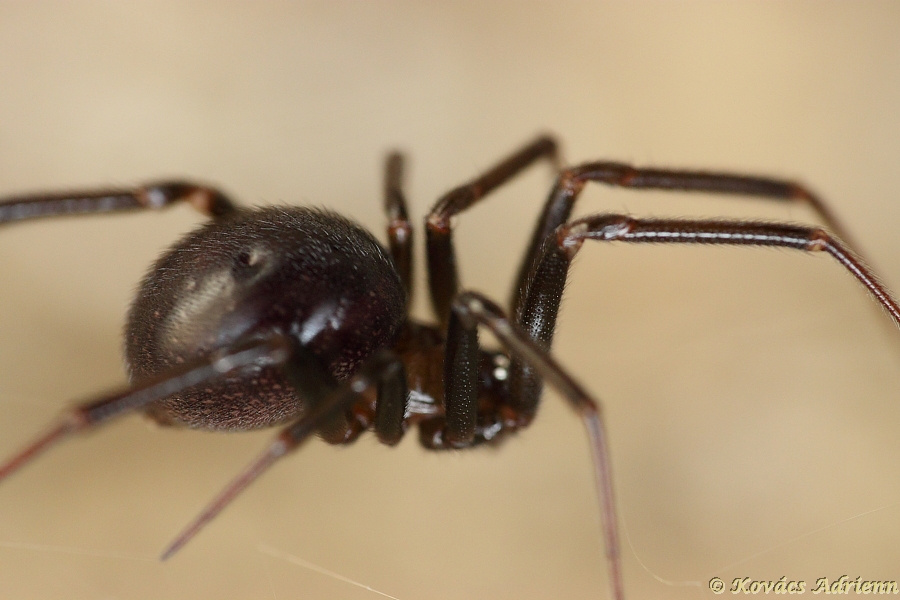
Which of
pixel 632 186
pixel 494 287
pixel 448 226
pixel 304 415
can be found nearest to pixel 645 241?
pixel 632 186

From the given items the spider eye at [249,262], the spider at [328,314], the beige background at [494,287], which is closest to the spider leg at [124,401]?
the spider at [328,314]

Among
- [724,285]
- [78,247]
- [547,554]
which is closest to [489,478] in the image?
[547,554]

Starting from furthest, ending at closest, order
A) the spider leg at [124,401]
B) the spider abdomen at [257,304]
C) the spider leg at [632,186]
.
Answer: the spider leg at [632,186] → the spider abdomen at [257,304] → the spider leg at [124,401]

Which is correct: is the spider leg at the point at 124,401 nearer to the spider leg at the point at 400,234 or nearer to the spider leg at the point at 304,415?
the spider leg at the point at 304,415

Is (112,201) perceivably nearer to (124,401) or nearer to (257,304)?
(257,304)

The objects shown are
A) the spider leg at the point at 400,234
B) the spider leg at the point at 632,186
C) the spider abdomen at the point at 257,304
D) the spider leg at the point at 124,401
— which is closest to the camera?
the spider leg at the point at 124,401

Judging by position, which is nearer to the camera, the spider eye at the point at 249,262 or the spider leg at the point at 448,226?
the spider eye at the point at 249,262

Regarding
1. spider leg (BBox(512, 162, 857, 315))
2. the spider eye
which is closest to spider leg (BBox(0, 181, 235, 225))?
the spider eye
